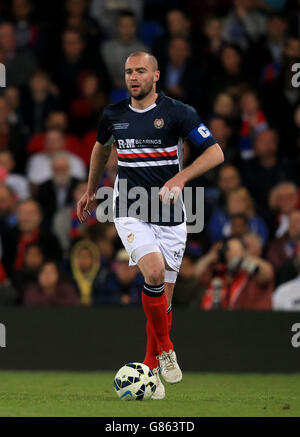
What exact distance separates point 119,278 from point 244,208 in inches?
77.7

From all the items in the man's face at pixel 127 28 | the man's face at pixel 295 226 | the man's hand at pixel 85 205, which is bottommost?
the man's hand at pixel 85 205

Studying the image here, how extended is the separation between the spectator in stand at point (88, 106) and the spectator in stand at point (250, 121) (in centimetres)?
220

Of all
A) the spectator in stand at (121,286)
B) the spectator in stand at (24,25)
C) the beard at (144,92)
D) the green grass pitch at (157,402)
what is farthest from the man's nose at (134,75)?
the spectator in stand at (24,25)

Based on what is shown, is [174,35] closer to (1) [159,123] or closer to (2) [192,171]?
(1) [159,123]

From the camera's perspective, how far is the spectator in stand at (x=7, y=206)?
1355 centimetres

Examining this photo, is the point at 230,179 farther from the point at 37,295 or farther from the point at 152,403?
the point at 152,403

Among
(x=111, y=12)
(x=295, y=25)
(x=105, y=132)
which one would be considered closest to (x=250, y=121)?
(x=295, y=25)

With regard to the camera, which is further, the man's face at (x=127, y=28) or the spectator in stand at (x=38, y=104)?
the man's face at (x=127, y=28)

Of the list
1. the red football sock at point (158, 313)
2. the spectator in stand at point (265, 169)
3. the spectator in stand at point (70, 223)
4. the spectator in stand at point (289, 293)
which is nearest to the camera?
the red football sock at point (158, 313)

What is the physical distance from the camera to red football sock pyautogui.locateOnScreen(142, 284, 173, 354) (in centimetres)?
830

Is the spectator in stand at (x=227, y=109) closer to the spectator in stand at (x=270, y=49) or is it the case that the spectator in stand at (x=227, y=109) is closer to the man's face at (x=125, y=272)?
the spectator in stand at (x=270, y=49)

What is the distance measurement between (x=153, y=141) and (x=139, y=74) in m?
0.55

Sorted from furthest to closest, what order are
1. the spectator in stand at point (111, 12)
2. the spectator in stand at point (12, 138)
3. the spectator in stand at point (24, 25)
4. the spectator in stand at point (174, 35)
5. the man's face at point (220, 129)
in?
the spectator in stand at point (111, 12) → the spectator in stand at point (24, 25) → the spectator in stand at point (174, 35) → the spectator in stand at point (12, 138) → the man's face at point (220, 129)

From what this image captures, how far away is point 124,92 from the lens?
15469 mm
